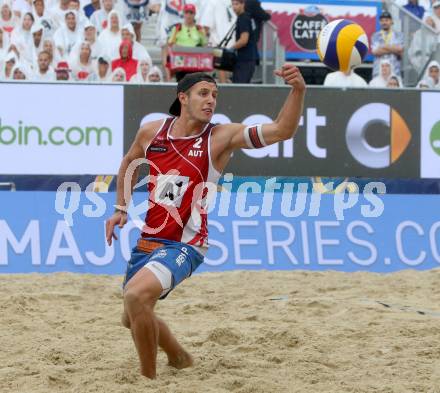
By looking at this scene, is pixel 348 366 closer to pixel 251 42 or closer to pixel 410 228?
pixel 410 228

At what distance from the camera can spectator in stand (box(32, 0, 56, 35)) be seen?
40.9 feet

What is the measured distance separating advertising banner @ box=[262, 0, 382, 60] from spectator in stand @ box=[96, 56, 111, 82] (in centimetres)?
267

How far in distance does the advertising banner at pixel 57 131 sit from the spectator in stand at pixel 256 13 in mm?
2875

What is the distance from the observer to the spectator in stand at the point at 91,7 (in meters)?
13.2

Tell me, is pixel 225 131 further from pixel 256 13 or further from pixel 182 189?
pixel 256 13

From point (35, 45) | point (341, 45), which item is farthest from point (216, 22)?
point (341, 45)

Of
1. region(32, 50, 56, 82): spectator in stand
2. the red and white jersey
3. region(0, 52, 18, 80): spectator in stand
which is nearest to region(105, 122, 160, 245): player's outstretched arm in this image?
the red and white jersey

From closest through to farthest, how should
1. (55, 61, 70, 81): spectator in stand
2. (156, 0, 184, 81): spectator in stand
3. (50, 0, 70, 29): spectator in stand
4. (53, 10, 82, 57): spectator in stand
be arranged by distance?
(55, 61, 70, 81): spectator in stand
(53, 10, 82, 57): spectator in stand
(50, 0, 70, 29): spectator in stand
(156, 0, 184, 81): spectator in stand

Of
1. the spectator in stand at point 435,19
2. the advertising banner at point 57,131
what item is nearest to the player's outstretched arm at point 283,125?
the advertising banner at point 57,131

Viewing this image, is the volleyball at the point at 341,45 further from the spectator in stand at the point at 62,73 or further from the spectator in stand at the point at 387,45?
the spectator in stand at the point at 387,45

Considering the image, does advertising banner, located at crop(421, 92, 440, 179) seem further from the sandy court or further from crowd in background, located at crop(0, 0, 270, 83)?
crowd in background, located at crop(0, 0, 270, 83)

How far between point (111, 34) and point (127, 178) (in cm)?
723

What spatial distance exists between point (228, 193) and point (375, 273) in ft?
5.76

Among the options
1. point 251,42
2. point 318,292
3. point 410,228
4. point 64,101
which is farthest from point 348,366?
point 251,42
